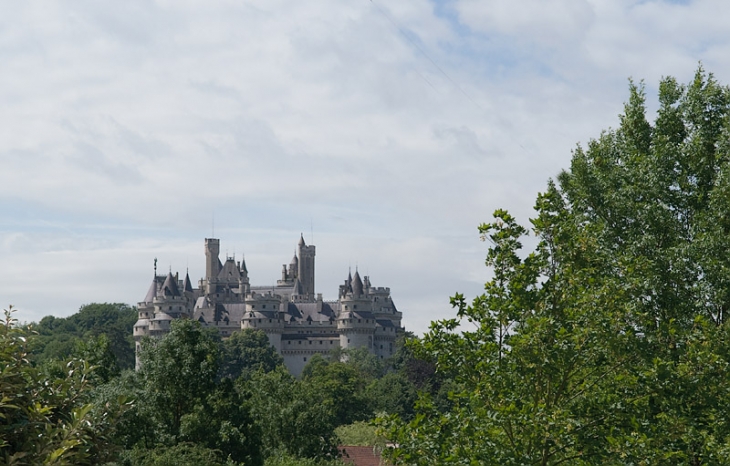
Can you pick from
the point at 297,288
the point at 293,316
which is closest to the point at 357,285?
the point at 293,316

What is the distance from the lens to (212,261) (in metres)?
181

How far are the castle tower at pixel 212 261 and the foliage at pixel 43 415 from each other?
168244mm

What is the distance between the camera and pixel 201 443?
92.1ft

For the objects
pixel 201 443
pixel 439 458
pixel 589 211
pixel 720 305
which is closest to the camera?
pixel 439 458

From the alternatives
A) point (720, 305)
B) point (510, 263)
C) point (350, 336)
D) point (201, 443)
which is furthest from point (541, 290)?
point (350, 336)

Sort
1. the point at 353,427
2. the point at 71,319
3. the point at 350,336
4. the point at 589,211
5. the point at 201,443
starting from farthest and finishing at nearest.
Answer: the point at 71,319, the point at 350,336, the point at 353,427, the point at 201,443, the point at 589,211

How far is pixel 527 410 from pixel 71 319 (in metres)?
178

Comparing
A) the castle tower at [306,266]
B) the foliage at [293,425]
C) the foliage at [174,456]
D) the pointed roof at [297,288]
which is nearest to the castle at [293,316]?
the pointed roof at [297,288]

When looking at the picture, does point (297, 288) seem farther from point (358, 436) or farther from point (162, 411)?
point (162, 411)

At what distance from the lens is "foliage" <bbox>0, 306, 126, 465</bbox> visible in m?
7.50

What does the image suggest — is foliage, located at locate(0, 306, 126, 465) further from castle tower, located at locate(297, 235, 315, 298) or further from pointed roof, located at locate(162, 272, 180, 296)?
castle tower, located at locate(297, 235, 315, 298)

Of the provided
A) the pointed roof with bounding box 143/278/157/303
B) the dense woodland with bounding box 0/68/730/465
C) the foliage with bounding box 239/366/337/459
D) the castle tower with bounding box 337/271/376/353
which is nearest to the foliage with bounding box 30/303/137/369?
the pointed roof with bounding box 143/278/157/303

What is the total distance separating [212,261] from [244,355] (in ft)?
140

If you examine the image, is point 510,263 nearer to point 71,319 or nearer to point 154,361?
point 154,361
